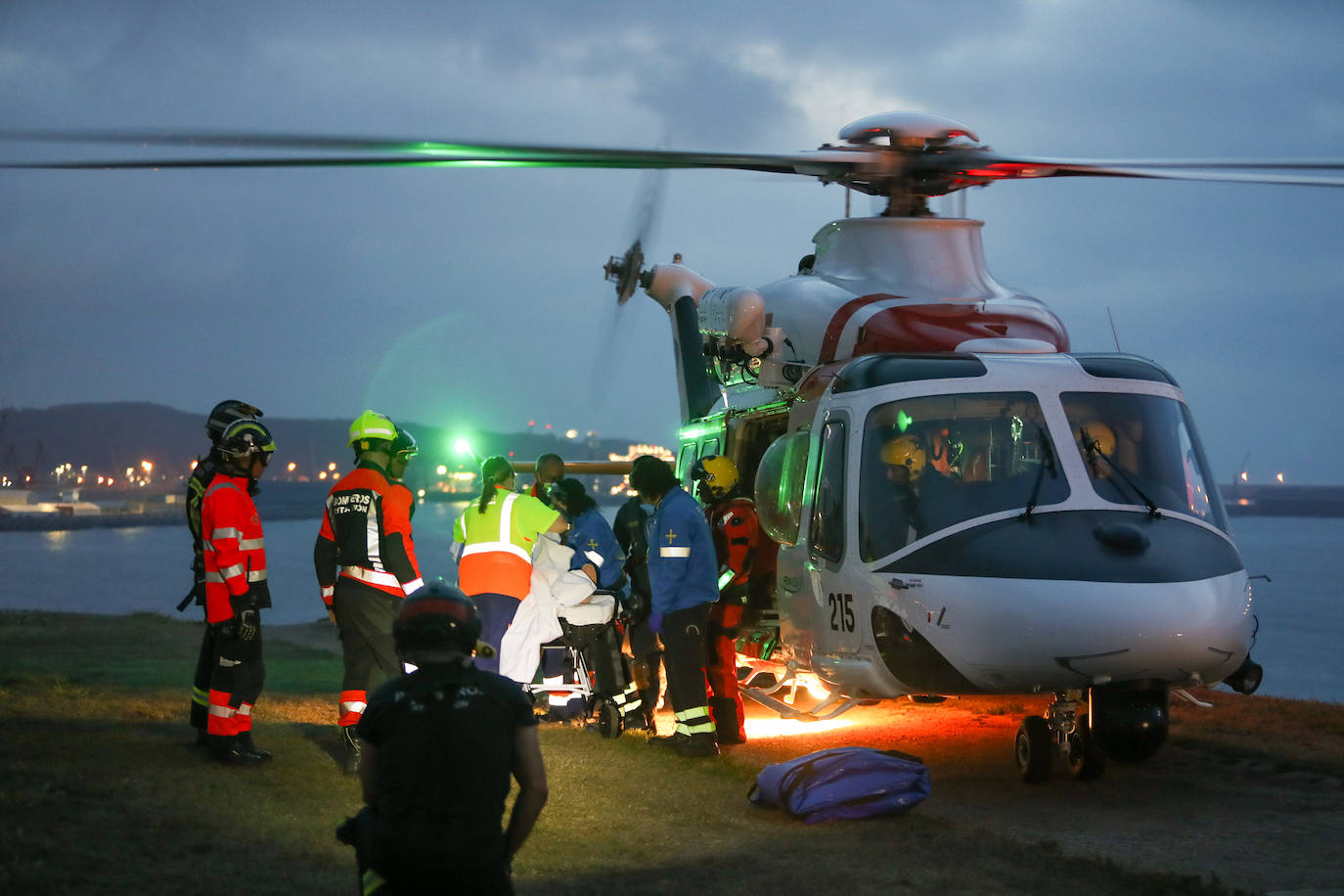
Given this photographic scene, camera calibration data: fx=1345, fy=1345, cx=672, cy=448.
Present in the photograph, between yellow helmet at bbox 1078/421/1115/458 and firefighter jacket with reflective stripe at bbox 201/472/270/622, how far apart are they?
15.2ft

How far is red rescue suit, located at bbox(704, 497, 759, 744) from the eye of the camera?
9117 millimetres

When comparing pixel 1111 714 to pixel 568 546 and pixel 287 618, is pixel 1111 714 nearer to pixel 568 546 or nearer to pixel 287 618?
pixel 568 546

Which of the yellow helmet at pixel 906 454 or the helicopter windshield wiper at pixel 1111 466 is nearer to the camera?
→ the helicopter windshield wiper at pixel 1111 466

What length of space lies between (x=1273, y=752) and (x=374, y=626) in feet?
19.1

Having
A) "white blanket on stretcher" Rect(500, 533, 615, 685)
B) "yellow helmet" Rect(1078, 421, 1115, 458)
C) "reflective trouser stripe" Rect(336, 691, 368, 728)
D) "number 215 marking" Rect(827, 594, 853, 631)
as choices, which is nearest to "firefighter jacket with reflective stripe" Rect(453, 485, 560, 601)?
"white blanket on stretcher" Rect(500, 533, 615, 685)

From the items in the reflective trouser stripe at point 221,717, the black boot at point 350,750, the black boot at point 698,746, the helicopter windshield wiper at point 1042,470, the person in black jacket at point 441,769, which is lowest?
the black boot at point 698,746

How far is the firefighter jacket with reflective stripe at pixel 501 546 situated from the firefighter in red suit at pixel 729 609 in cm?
131

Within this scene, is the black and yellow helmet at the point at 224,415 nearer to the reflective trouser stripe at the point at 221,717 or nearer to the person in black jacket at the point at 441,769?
the reflective trouser stripe at the point at 221,717

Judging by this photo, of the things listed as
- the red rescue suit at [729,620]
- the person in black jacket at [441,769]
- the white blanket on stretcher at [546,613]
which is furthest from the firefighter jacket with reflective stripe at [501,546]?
the person in black jacket at [441,769]

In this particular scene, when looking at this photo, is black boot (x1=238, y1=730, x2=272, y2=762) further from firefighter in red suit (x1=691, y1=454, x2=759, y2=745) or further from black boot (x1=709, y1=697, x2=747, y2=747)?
black boot (x1=709, y1=697, x2=747, y2=747)

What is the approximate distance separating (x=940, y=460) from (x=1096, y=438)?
89cm

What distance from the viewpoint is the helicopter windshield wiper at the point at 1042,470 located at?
24.2 feet

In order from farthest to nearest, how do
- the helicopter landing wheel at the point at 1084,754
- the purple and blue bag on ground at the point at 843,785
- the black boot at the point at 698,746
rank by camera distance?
the black boot at the point at 698,746 < the helicopter landing wheel at the point at 1084,754 < the purple and blue bag on ground at the point at 843,785

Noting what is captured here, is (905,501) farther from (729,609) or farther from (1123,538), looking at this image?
(729,609)
